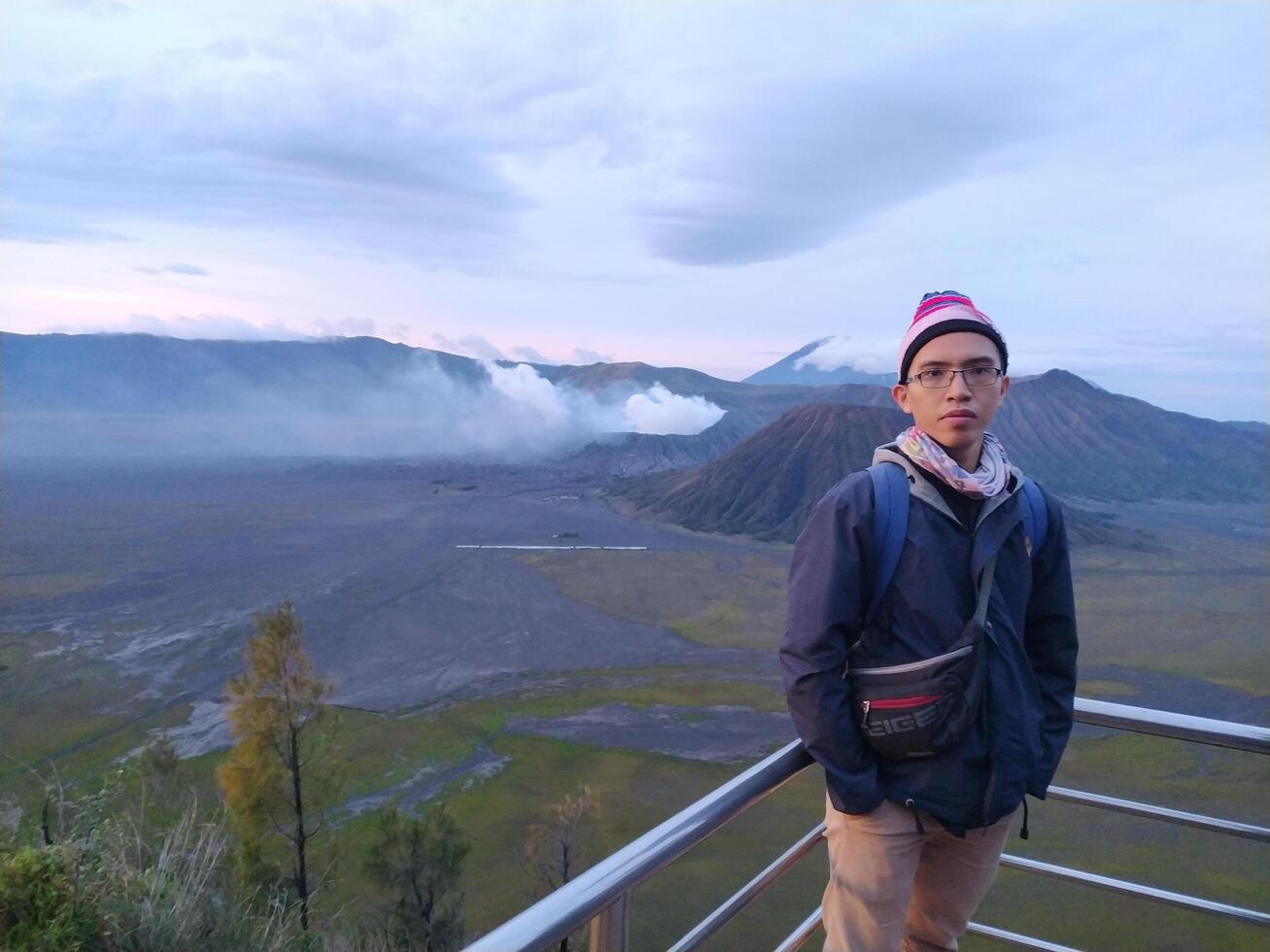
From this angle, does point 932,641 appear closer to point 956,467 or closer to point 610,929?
point 956,467

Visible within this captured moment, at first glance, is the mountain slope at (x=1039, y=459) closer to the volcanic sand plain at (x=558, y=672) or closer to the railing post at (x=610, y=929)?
the volcanic sand plain at (x=558, y=672)

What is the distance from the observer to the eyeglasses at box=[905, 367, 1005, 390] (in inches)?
71.8

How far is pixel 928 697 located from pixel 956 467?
1.55ft

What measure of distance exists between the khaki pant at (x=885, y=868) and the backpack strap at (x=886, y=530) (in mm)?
466

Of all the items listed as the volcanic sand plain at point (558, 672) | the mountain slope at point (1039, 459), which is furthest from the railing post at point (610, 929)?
the mountain slope at point (1039, 459)

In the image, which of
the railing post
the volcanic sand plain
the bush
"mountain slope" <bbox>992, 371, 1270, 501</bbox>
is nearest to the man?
the railing post

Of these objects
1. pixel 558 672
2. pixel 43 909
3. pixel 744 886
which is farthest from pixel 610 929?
pixel 558 672

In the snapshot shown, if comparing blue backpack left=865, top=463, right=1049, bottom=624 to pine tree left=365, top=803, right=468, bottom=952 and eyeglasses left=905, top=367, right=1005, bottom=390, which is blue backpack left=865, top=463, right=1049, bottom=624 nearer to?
eyeglasses left=905, top=367, right=1005, bottom=390

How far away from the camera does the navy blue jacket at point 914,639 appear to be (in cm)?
163

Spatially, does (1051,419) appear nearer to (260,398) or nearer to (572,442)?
(572,442)

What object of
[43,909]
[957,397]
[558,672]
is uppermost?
[957,397]

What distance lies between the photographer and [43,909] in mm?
2502

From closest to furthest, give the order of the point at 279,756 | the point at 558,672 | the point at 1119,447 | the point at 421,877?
the point at 421,877
the point at 279,756
the point at 558,672
the point at 1119,447

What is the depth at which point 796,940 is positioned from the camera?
184 cm
